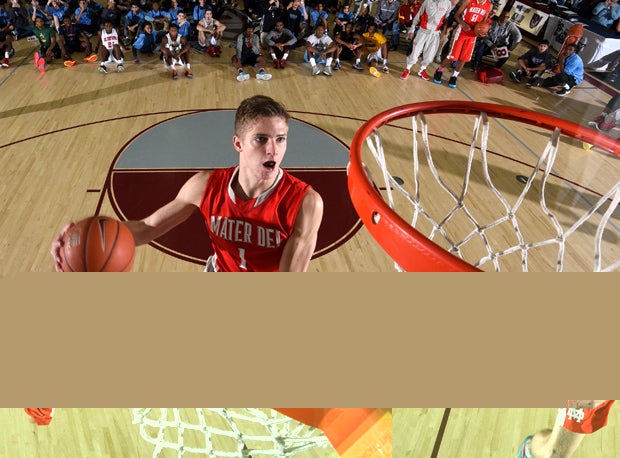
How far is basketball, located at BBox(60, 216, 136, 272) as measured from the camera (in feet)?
4.43

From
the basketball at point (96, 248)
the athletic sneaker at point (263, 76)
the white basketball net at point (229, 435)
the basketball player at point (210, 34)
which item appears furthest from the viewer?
Answer: the basketball player at point (210, 34)

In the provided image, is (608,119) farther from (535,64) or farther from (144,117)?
(144,117)

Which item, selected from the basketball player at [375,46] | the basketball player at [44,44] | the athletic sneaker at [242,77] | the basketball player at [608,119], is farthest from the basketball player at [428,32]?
the basketball player at [44,44]

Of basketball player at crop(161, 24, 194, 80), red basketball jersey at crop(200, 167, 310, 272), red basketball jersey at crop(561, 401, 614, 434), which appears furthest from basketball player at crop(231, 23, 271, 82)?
red basketball jersey at crop(561, 401, 614, 434)

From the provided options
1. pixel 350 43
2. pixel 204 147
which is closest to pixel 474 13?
pixel 350 43

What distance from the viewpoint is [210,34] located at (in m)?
7.79

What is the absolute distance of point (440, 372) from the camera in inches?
12.8

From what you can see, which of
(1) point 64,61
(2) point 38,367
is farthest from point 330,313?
(1) point 64,61

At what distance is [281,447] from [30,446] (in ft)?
4.25

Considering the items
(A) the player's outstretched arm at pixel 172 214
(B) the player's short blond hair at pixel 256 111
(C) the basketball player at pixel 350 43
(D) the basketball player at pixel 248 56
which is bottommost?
(D) the basketball player at pixel 248 56

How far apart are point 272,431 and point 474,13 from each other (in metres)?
7.49

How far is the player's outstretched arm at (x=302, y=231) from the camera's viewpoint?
7.09 ft

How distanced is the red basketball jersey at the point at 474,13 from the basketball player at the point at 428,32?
0.34m

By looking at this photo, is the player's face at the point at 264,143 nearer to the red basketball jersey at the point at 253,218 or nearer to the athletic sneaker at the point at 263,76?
the red basketball jersey at the point at 253,218
